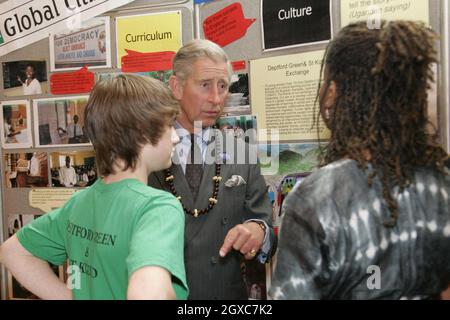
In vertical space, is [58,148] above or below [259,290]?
above

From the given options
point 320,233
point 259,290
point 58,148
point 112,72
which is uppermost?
point 112,72

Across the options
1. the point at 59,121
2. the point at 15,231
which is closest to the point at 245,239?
the point at 59,121

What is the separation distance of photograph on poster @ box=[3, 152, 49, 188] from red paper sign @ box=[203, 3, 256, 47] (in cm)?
77

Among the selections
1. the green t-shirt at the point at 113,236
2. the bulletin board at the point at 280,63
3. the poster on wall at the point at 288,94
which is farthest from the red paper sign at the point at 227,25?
the green t-shirt at the point at 113,236

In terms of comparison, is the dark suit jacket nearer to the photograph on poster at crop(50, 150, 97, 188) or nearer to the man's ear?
the man's ear

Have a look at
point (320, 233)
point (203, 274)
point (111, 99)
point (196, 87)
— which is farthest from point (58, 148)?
point (320, 233)

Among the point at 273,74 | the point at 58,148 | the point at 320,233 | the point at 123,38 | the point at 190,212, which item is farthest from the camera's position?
the point at 58,148

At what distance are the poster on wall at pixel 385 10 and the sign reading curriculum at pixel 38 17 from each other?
798 millimetres

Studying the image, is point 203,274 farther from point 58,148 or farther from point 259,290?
point 58,148

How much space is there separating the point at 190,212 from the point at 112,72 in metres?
0.67

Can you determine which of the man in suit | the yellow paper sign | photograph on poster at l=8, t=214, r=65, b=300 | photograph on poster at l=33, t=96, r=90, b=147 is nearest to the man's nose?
the man in suit

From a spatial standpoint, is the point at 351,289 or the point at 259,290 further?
the point at 259,290

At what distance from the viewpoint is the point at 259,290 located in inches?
56.4

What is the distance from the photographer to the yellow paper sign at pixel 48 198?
5.54 ft
